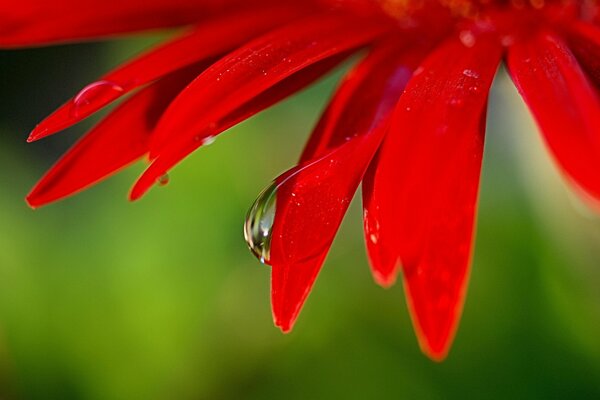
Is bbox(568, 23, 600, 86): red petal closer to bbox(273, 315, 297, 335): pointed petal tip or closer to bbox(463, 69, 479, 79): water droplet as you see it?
bbox(463, 69, 479, 79): water droplet

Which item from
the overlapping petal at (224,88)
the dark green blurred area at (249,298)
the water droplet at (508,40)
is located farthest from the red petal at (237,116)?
the dark green blurred area at (249,298)

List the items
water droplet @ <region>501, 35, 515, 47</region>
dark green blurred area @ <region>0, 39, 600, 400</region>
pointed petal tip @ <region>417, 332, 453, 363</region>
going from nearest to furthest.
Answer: pointed petal tip @ <region>417, 332, 453, 363</region> → water droplet @ <region>501, 35, 515, 47</region> → dark green blurred area @ <region>0, 39, 600, 400</region>

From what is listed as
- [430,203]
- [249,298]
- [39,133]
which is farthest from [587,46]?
[249,298]

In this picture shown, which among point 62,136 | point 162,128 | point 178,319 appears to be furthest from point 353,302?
point 62,136

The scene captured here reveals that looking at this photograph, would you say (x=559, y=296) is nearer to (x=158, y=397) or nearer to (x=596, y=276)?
(x=596, y=276)

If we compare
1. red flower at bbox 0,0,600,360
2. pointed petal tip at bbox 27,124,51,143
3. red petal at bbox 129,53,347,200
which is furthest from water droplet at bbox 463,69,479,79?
pointed petal tip at bbox 27,124,51,143

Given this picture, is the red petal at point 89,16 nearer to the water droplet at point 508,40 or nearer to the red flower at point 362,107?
the red flower at point 362,107

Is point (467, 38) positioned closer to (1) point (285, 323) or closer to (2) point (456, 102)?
(2) point (456, 102)
